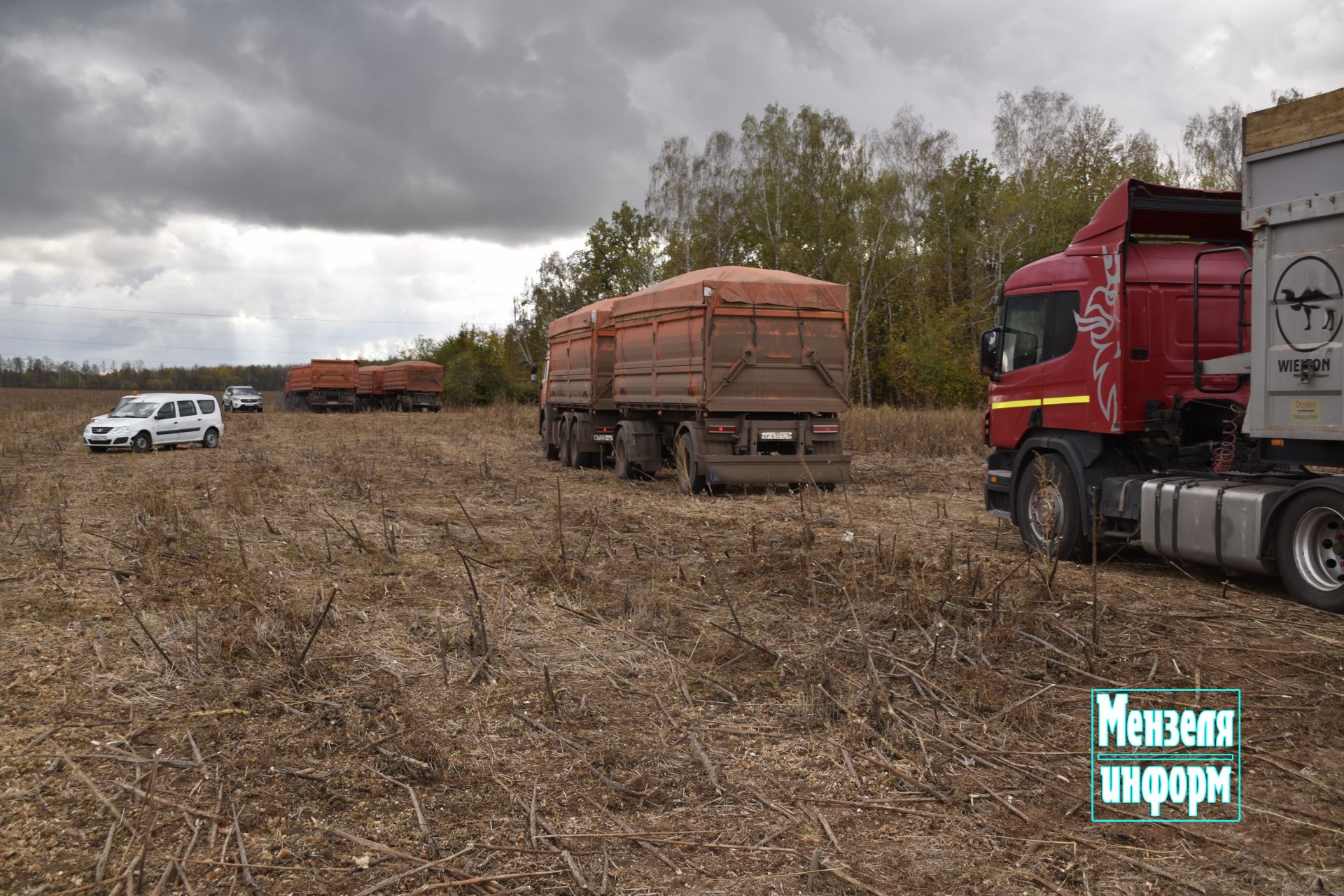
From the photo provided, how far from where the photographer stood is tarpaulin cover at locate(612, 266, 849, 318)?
14336 millimetres

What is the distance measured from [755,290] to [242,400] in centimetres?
4813

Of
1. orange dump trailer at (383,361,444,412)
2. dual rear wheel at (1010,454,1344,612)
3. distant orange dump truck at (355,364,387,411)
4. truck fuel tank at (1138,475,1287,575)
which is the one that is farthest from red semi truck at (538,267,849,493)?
distant orange dump truck at (355,364,387,411)

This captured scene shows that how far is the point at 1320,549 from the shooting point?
7281 mm

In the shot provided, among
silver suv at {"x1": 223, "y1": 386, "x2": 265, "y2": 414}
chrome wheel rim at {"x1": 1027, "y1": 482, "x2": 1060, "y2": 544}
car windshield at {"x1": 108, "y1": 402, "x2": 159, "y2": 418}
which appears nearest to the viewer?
chrome wheel rim at {"x1": 1027, "y1": 482, "x2": 1060, "y2": 544}

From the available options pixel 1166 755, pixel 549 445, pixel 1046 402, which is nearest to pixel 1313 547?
pixel 1046 402

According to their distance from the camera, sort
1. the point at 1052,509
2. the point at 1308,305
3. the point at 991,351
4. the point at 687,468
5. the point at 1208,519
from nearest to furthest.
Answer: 1. the point at 1308,305
2. the point at 1208,519
3. the point at 1052,509
4. the point at 991,351
5. the point at 687,468

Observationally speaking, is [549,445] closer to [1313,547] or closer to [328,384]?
[1313,547]

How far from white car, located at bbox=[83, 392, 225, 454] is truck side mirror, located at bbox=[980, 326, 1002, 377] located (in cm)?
2148

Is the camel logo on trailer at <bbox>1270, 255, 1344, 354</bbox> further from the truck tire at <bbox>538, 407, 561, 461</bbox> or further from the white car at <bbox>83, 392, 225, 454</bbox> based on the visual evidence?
the white car at <bbox>83, 392, 225, 454</bbox>

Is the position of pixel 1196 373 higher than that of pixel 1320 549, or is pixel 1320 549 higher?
pixel 1196 373

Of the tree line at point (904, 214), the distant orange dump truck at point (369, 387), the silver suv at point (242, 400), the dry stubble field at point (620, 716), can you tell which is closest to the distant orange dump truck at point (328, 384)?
the distant orange dump truck at point (369, 387)

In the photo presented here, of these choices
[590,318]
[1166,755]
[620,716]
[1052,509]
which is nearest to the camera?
[1166,755]

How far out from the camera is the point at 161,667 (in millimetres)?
5832

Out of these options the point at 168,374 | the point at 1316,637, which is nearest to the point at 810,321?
the point at 1316,637
